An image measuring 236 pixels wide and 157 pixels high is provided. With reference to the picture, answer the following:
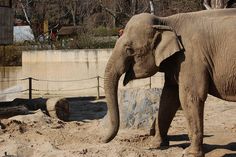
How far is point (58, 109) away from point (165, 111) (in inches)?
195

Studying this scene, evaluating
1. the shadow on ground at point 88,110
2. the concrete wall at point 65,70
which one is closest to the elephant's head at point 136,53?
the shadow on ground at point 88,110

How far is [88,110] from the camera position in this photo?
1515cm

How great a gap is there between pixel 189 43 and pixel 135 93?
3.10 meters

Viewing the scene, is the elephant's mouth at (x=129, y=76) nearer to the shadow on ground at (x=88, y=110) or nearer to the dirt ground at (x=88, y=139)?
the dirt ground at (x=88, y=139)

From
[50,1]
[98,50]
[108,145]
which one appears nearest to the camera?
[108,145]

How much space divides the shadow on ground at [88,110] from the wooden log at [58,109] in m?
0.50

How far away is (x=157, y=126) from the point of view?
7.99 m

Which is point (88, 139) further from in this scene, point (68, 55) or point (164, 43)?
point (68, 55)

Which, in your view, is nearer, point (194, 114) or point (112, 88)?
point (194, 114)

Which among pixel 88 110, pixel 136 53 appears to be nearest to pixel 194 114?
pixel 136 53

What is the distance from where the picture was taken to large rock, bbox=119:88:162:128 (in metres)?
9.66

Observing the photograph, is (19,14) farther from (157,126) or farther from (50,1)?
(157,126)

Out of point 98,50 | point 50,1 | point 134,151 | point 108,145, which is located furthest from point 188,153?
point 50,1

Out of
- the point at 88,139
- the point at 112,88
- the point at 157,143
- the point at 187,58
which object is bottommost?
the point at 88,139
